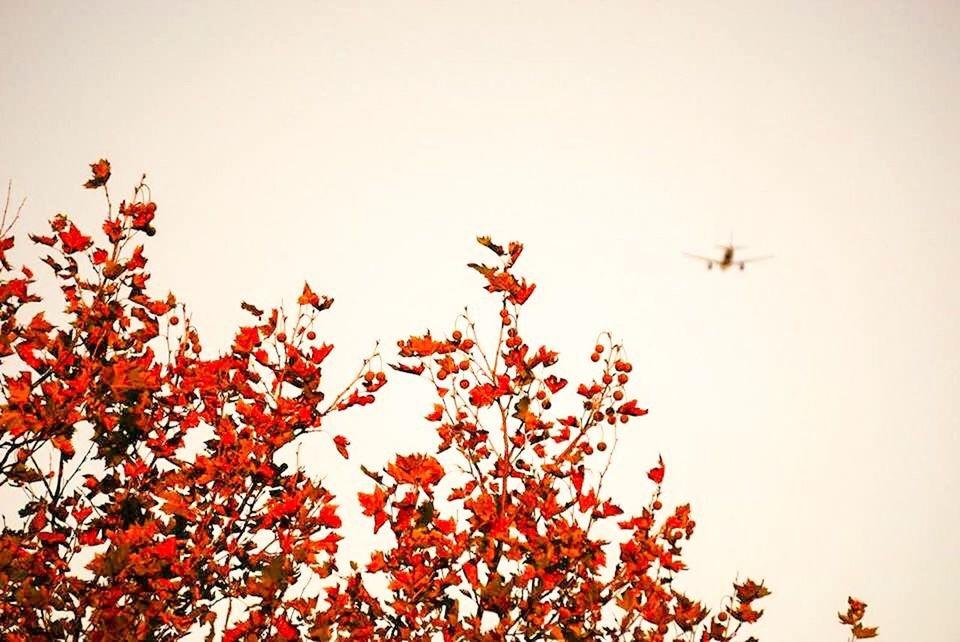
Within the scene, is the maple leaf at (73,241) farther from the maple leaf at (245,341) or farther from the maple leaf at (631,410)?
the maple leaf at (631,410)

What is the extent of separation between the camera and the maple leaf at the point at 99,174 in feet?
16.7

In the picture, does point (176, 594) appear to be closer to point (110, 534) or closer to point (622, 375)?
point (110, 534)

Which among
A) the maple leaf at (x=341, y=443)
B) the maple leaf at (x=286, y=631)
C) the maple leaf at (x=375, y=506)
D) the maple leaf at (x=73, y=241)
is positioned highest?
the maple leaf at (x=73, y=241)

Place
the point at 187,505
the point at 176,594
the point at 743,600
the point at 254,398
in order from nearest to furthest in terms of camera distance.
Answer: the point at 176,594 → the point at 187,505 → the point at 254,398 → the point at 743,600

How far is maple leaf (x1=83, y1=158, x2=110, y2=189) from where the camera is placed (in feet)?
16.7

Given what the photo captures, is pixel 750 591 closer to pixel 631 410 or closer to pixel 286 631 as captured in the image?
pixel 631 410

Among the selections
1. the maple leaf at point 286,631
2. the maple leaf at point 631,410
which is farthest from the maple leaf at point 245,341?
the maple leaf at point 631,410

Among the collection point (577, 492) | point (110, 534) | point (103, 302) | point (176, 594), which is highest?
point (103, 302)

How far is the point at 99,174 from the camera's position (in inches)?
202

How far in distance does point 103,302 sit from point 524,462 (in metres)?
3.30

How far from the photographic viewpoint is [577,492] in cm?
470

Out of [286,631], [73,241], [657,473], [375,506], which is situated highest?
[73,241]

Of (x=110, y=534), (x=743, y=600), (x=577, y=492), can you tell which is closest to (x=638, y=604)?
(x=577, y=492)

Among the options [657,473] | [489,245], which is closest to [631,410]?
[657,473]
